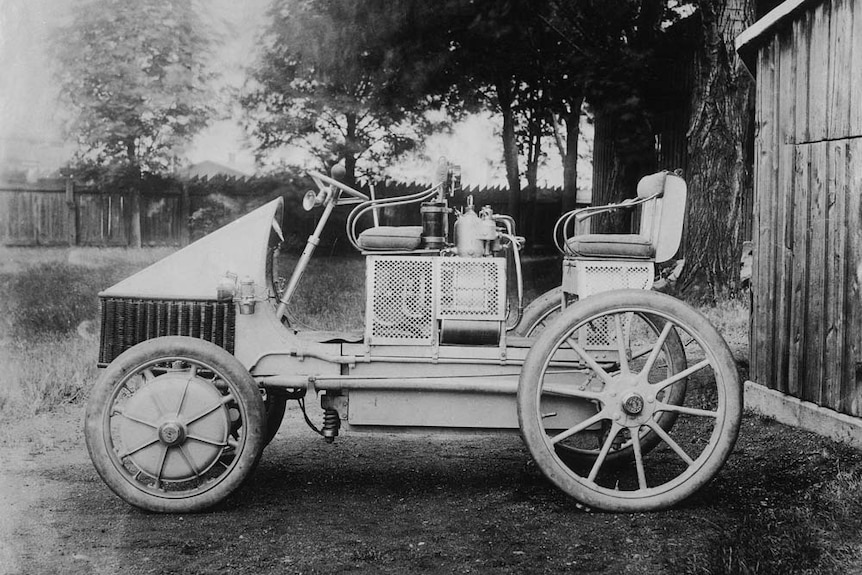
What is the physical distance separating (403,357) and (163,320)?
1171mm

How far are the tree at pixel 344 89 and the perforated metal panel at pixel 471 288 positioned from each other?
497cm

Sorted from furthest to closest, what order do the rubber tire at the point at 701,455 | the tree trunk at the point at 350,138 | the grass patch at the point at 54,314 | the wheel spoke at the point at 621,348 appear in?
the tree trunk at the point at 350,138 < the grass patch at the point at 54,314 < the wheel spoke at the point at 621,348 < the rubber tire at the point at 701,455

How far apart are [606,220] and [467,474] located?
5.32m

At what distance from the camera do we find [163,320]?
13.4ft

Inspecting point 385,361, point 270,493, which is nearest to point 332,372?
A: point 385,361

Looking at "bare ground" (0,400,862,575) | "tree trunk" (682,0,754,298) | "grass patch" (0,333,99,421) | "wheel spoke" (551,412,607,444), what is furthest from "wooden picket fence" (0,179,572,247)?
"wheel spoke" (551,412,607,444)

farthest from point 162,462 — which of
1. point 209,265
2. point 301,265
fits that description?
point 301,265

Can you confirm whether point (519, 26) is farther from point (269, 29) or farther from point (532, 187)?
point (269, 29)

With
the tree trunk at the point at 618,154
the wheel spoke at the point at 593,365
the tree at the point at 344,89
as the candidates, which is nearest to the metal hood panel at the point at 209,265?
the wheel spoke at the point at 593,365

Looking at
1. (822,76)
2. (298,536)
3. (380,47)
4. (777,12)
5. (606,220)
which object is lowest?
(298,536)

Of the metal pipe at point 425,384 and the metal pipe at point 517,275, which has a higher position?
the metal pipe at point 517,275

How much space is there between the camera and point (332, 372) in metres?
4.05

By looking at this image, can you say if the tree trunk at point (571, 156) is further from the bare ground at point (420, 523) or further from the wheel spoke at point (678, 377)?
the wheel spoke at point (678, 377)

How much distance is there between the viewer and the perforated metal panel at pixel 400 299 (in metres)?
4.07
